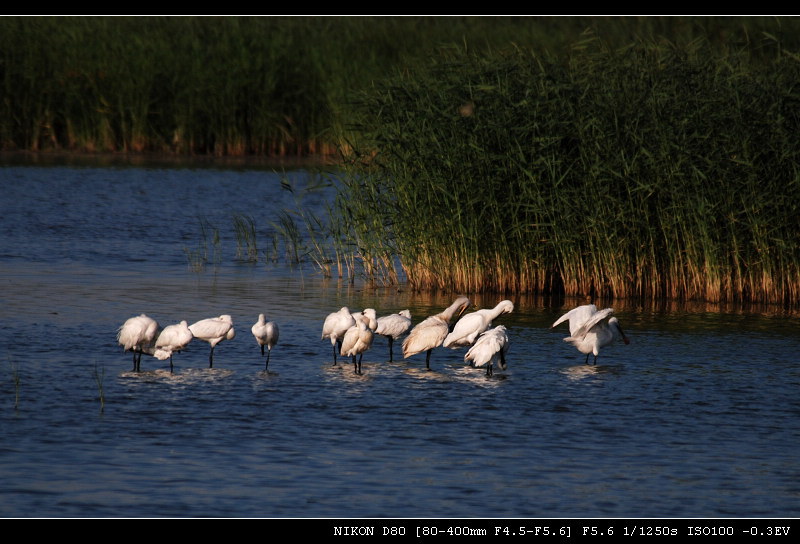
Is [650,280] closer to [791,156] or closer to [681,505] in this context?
[791,156]

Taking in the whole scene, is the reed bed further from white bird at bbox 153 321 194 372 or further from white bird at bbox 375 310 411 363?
white bird at bbox 153 321 194 372

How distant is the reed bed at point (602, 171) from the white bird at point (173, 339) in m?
5.13

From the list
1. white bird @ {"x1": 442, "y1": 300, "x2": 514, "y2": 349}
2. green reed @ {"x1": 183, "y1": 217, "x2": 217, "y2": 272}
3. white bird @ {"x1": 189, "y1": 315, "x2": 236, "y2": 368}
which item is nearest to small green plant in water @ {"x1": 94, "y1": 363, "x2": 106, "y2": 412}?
white bird @ {"x1": 189, "y1": 315, "x2": 236, "y2": 368}

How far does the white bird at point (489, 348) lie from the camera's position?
1132cm

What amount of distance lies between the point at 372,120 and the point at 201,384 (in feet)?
21.7

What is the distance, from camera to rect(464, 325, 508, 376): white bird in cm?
1132

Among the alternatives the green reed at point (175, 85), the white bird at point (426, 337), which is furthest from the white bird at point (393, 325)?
the green reed at point (175, 85)

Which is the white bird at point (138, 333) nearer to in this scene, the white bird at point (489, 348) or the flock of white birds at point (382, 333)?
the flock of white birds at point (382, 333)

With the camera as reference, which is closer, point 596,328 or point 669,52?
point 596,328

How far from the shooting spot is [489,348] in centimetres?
1133

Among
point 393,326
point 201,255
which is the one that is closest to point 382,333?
point 393,326

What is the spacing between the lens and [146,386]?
422 inches

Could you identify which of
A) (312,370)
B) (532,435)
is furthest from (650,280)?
(532,435)

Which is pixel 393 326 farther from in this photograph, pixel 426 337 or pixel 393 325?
pixel 426 337
